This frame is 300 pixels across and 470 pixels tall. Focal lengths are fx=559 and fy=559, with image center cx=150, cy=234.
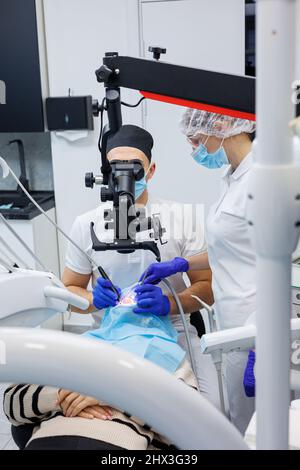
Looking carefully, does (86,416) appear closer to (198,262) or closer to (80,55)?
(198,262)

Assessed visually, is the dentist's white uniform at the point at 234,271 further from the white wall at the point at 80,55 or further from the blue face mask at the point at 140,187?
the white wall at the point at 80,55

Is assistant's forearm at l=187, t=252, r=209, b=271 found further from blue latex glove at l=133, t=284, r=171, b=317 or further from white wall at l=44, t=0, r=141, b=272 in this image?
white wall at l=44, t=0, r=141, b=272

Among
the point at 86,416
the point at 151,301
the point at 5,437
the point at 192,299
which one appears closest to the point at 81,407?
the point at 86,416

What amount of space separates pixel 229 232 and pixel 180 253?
267 millimetres

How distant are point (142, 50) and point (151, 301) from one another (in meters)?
1.83

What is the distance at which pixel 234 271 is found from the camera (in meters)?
1.74

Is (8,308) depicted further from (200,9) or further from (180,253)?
(200,9)

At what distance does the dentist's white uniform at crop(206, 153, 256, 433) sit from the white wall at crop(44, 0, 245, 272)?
1.25m

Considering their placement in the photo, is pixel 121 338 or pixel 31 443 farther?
pixel 121 338

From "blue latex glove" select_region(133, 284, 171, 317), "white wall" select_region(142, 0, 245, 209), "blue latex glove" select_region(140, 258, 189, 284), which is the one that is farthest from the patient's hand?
"white wall" select_region(142, 0, 245, 209)

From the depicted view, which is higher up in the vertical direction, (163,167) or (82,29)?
(82,29)

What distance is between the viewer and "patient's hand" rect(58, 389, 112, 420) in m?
1.14
